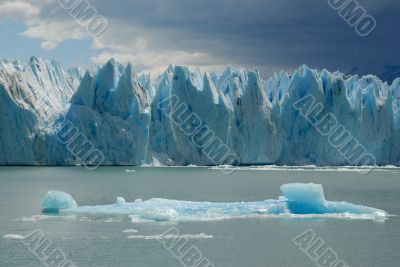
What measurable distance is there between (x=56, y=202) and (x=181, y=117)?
3856 cm

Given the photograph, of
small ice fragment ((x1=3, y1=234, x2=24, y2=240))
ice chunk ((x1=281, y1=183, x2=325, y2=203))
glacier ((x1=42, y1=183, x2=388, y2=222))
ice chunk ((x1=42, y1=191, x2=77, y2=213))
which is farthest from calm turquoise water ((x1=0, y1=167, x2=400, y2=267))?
ice chunk ((x1=281, y1=183, x2=325, y2=203))

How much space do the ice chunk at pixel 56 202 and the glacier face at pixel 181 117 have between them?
34168mm

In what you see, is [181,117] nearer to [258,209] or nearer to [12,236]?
[258,209]

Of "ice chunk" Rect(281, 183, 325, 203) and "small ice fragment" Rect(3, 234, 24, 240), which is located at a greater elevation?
"ice chunk" Rect(281, 183, 325, 203)

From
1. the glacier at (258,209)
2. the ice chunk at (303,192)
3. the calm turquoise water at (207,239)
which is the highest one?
the ice chunk at (303,192)

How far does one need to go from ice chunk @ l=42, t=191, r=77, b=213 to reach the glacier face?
3417 cm

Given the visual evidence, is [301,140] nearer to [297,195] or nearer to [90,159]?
[90,159]

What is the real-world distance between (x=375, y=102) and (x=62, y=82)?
33548mm

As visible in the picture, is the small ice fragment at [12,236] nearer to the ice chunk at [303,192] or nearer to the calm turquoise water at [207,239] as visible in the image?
the calm turquoise water at [207,239]

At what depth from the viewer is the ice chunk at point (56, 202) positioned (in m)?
26.8

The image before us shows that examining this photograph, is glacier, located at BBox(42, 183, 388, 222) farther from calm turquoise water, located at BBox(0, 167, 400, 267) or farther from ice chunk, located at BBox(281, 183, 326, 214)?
calm turquoise water, located at BBox(0, 167, 400, 267)

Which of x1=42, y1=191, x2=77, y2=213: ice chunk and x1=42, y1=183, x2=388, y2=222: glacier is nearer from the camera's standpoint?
x1=42, y1=183, x2=388, y2=222: glacier

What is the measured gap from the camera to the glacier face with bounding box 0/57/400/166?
61656 millimetres

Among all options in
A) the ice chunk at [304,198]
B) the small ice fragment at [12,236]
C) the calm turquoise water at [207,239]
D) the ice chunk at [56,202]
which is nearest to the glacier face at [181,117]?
the calm turquoise water at [207,239]
